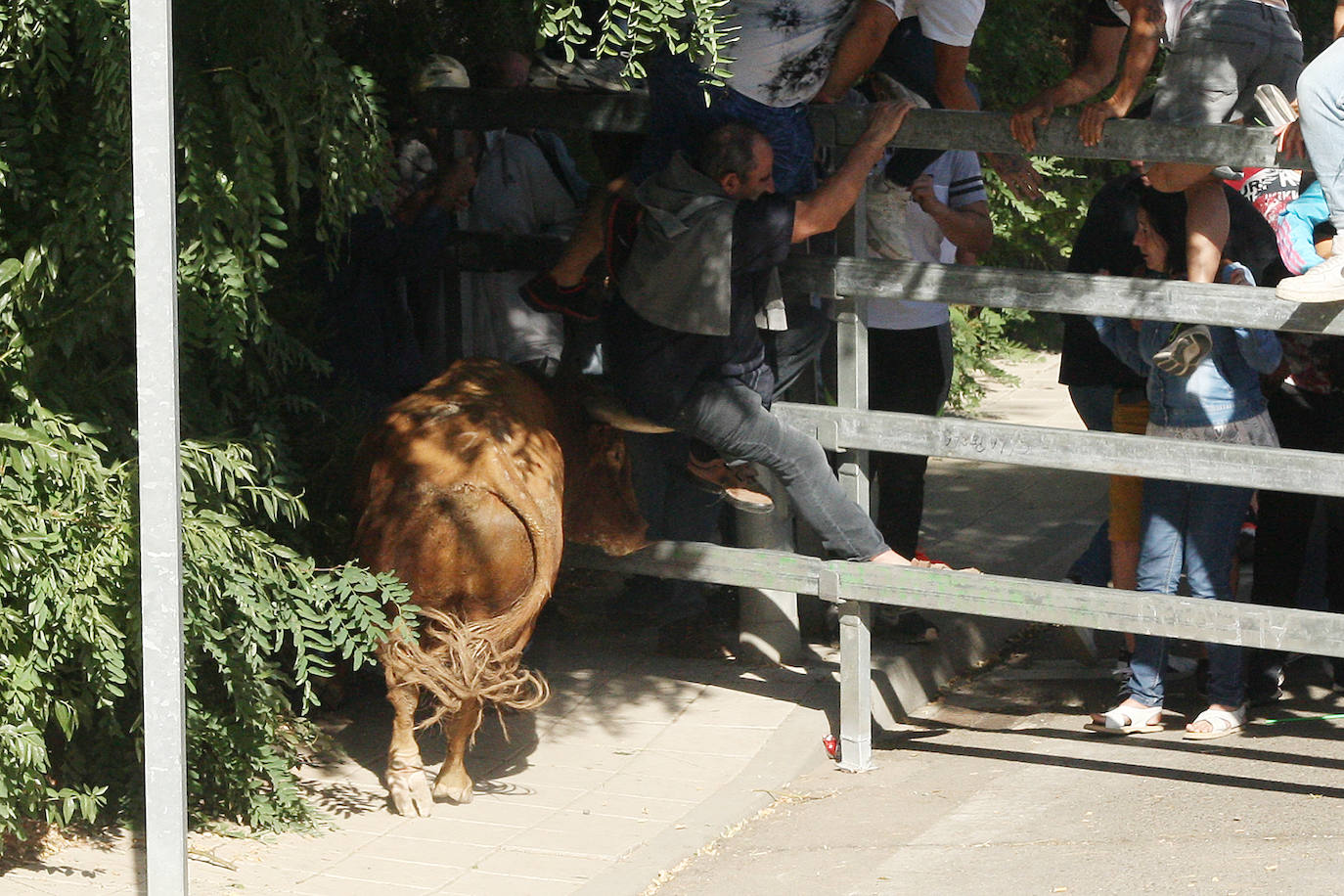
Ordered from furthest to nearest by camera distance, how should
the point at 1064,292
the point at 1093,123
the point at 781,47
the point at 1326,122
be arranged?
the point at 781,47 < the point at 1064,292 < the point at 1093,123 < the point at 1326,122

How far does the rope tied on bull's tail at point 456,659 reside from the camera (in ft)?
16.0

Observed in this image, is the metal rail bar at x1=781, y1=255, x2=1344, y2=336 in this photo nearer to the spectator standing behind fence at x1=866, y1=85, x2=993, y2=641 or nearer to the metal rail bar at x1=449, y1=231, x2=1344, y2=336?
the metal rail bar at x1=449, y1=231, x2=1344, y2=336

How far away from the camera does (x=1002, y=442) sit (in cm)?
513

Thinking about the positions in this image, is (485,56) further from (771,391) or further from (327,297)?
(771,391)

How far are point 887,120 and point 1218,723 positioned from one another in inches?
85.8

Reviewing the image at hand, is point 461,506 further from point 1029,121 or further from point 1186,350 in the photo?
point 1186,350

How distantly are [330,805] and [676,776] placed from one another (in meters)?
1.05

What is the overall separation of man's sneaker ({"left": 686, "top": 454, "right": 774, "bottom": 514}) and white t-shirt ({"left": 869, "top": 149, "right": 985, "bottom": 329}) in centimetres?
90

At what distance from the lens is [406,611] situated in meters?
4.70

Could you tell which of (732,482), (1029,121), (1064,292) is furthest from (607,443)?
(1029,121)

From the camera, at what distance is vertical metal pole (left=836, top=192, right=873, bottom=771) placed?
17.5 feet

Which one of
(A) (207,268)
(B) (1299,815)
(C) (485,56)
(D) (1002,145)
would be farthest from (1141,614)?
(C) (485,56)

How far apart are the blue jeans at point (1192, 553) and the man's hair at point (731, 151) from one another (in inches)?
66.5

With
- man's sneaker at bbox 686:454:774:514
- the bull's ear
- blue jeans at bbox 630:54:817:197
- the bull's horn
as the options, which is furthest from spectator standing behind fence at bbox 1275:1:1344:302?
the bull's ear
